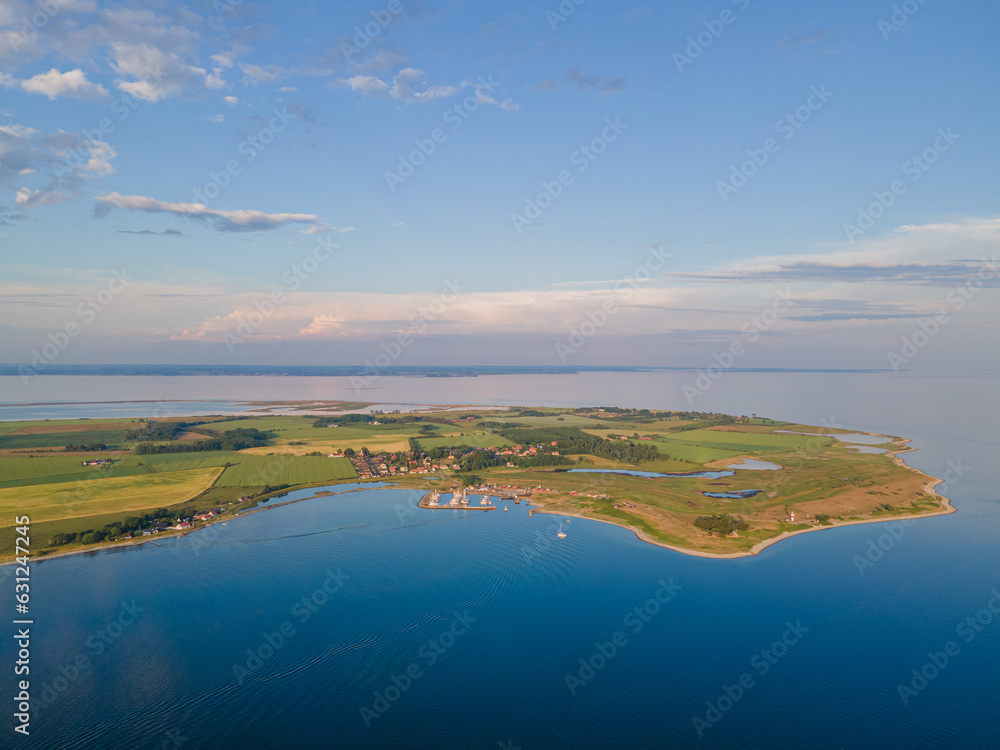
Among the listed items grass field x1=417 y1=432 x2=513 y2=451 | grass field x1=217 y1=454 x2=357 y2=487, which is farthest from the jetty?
grass field x1=417 y1=432 x2=513 y2=451

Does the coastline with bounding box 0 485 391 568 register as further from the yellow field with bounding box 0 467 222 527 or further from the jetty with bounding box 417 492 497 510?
the jetty with bounding box 417 492 497 510

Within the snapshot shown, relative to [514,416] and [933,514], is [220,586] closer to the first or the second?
[933,514]

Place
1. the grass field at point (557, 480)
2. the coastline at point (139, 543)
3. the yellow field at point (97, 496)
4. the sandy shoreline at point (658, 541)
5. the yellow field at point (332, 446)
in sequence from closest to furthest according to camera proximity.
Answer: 1. the coastline at point (139, 543)
2. the sandy shoreline at point (658, 541)
3. the yellow field at point (97, 496)
4. the grass field at point (557, 480)
5. the yellow field at point (332, 446)

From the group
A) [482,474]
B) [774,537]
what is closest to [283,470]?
[482,474]

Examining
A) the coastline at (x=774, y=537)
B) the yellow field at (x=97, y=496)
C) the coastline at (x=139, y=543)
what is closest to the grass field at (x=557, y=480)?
the yellow field at (x=97, y=496)

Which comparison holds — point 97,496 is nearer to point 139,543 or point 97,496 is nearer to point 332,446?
point 139,543

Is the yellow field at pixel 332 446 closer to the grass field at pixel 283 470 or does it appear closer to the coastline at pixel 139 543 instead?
the grass field at pixel 283 470
